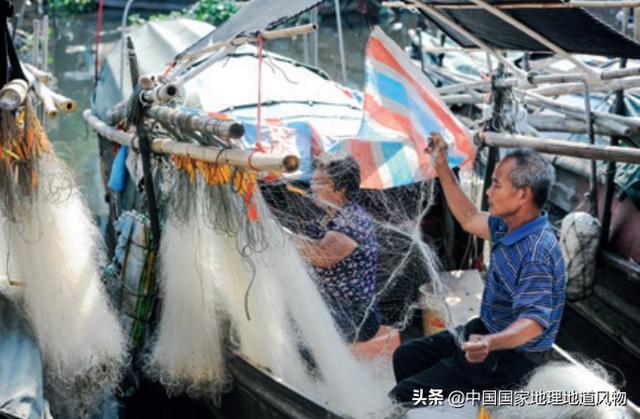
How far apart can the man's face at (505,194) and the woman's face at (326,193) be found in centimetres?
87

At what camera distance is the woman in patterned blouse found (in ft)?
13.3

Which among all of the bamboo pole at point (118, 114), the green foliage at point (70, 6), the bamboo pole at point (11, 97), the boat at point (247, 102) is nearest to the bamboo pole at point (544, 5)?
the boat at point (247, 102)

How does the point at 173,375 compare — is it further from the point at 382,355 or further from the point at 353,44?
the point at 353,44

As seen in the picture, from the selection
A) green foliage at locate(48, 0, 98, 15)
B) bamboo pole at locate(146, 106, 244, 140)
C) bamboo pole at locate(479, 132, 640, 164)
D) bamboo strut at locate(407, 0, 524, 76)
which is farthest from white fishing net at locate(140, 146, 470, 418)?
green foliage at locate(48, 0, 98, 15)

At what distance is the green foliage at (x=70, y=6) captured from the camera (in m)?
20.5

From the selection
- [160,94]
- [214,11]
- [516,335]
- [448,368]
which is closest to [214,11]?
[214,11]

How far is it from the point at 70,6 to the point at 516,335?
2013 centimetres

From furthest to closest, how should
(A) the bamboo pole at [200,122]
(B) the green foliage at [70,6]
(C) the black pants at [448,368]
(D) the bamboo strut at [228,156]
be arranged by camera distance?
(B) the green foliage at [70,6] < (A) the bamboo pole at [200,122] < (C) the black pants at [448,368] < (D) the bamboo strut at [228,156]

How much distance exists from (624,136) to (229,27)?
9.00 feet

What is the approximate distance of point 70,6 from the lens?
→ 823 inches

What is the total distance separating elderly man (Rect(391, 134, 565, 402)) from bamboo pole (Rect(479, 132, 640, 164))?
1.00 metres

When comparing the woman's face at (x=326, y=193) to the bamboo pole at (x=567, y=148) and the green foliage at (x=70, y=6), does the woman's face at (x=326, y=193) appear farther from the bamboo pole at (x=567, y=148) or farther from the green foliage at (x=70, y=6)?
the green foliage at (x=70, y=6)

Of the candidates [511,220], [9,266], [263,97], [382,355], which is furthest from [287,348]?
[263,97]

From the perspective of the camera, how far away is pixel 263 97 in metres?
6.10
